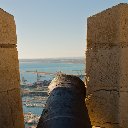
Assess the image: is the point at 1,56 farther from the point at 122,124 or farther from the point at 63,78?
the point at 122,124

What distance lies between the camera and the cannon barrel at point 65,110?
11.1ft

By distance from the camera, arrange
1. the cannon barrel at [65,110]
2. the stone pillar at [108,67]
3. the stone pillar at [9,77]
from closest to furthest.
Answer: the cannon barrel at [65,110], the stone pillar at [9,77], the stone pillar at [108,67]

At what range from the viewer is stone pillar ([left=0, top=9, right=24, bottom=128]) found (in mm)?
4238

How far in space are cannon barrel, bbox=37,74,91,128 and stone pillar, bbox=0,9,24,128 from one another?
56cm

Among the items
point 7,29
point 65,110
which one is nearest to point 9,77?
point 7,29

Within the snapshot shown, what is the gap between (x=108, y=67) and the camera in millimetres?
4852

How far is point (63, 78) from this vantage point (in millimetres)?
5203

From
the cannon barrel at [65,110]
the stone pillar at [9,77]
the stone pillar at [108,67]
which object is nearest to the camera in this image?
the cannon barrel at [65,110]

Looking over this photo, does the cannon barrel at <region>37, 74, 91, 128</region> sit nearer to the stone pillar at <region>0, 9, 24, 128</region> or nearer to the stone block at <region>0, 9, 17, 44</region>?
the stone pillar at <region>0, 9, 24, 128</region>

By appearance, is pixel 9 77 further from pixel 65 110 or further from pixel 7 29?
pixel 65 110

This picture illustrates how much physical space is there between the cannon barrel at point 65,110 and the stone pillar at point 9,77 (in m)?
0.56

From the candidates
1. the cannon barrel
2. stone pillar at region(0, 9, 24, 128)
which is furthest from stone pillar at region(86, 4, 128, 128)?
stone pillar at region(0, 9, 24, 128)

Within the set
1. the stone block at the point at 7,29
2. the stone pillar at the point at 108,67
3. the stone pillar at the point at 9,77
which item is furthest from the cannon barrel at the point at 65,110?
the stone block at the point at 7,29

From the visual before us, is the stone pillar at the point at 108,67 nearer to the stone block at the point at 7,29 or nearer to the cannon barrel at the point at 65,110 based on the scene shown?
→ the cannon barrel at the point at 65,110
